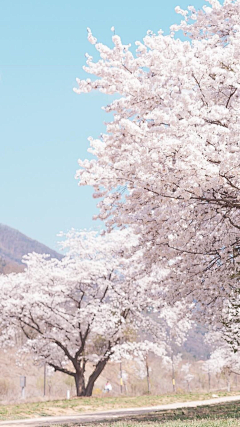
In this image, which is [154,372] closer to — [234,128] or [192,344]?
[234,128]

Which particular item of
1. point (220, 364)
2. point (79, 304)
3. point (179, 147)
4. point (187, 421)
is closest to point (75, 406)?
point (79, 304)

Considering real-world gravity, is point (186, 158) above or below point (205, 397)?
above

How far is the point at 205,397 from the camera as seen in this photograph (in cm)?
2367

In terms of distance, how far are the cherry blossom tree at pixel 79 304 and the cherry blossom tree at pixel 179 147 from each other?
12046 millimetres

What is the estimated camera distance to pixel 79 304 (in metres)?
24.1

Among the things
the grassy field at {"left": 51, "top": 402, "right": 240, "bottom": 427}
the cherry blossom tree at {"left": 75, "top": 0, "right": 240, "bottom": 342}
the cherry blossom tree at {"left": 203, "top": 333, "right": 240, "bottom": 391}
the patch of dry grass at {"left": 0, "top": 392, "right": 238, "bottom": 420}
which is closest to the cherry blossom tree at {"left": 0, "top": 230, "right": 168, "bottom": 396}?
the patch of dry grass at {"left": 0, "top": 392, "right": 238, "bottom": 420}

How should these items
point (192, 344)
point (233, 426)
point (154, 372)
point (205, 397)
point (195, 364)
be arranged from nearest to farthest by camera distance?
1. point (233, 426)
2. point (205, 397)
3. point (154, 372)
4. point (195, 364)
5. point (192, 344)

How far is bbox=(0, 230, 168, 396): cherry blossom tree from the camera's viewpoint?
22797 mm

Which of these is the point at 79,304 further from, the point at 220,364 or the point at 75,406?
the point at 220,364

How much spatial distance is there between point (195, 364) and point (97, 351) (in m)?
39.9

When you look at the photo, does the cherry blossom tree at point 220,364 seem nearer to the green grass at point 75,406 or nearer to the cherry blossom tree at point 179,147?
the green grass at point 75,406

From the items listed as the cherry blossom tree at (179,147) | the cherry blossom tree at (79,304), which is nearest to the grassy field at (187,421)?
the cherry blossom tree at (179,147)

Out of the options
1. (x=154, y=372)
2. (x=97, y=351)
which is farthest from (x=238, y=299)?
(x=154, y=372)

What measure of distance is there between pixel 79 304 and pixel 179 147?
18.8 meters
